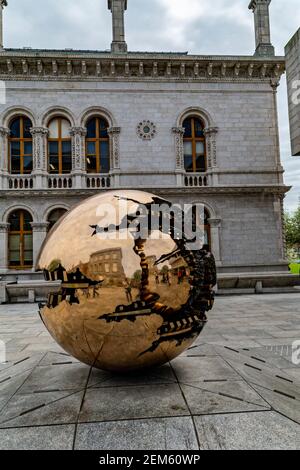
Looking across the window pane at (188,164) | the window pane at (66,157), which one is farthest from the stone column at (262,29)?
the window pane at (66,157)

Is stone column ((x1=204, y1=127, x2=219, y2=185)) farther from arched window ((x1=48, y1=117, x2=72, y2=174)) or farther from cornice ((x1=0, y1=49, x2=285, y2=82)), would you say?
arched window ((x1=48, y1=117, x2=72, y2=174))

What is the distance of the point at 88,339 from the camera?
2.84m

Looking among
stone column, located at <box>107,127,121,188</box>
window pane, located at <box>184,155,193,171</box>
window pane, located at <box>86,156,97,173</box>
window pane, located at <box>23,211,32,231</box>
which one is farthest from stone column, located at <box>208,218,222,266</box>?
window pane, located at <box>23,211,32,231</box>

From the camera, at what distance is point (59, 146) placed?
58.4ft

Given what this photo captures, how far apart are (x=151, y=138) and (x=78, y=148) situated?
4089 mm

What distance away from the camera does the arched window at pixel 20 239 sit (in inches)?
663

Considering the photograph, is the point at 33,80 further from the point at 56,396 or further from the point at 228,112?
the point at 56,396

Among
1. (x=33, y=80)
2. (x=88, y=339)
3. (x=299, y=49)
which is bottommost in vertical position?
(x=88, y=339)

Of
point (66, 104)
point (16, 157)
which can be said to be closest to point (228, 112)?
point (66, 104)

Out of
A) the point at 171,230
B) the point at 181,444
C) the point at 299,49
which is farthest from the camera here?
the point at 299,49

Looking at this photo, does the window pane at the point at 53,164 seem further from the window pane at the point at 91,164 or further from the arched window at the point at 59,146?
the window pane at the point at 91,164

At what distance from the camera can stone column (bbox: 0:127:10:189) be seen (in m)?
16.9

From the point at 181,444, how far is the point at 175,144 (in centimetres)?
1701

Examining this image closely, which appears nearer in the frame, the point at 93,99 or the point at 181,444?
the point at 181,444
